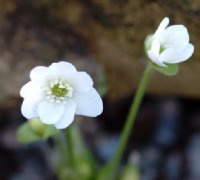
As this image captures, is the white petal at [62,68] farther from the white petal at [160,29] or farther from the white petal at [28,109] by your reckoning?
the white petal at [160,29]

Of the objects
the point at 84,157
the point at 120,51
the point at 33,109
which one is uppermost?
the point at 120,51

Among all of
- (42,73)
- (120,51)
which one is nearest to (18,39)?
(120,51)

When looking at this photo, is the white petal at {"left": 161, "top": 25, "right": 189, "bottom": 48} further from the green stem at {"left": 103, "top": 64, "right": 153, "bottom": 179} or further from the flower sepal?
the flower sepal

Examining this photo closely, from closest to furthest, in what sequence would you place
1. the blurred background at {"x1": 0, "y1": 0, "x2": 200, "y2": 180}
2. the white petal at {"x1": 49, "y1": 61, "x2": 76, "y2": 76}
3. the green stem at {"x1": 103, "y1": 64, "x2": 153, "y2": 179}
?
the white petal at {"x1": 49, "y1": 61, "x2": 76, "y2": 76}
the green stem at {"x1": 103, "y1": 64, "x2": 153, "y2": 179}
the blurred background at {"x1": 0, "y1": 0, "x2": 200, "y2": 180}

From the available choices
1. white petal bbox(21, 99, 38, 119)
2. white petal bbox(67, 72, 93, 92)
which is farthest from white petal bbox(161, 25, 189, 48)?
→ white petal bbox(21, 99, 38, 119)

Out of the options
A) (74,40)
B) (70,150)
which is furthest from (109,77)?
(70,150)

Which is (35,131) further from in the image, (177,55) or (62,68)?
(177,55)

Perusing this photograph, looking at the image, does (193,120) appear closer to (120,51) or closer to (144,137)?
(144,137)
